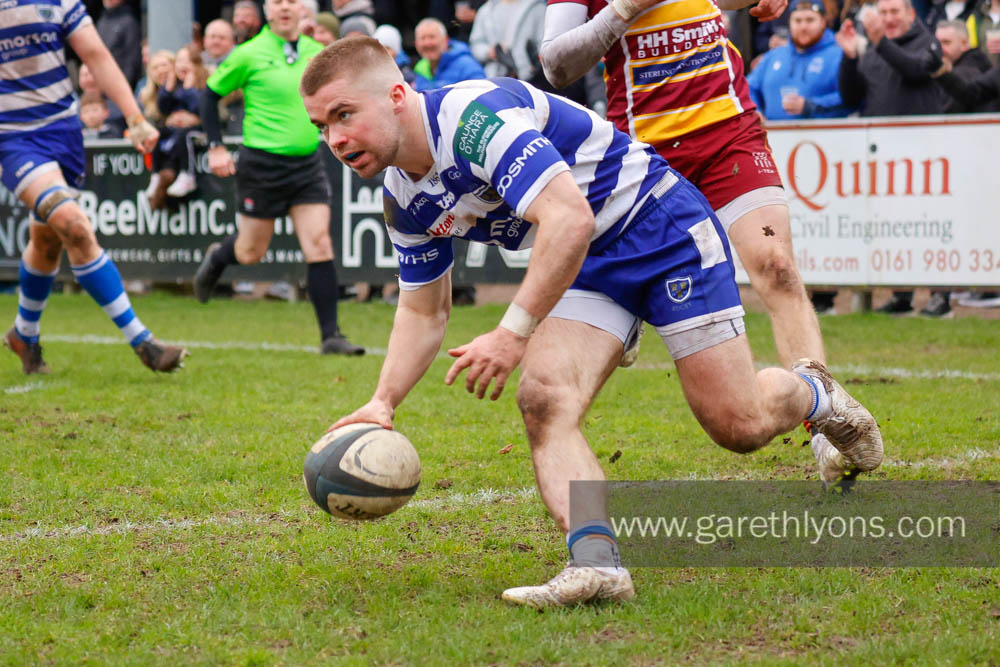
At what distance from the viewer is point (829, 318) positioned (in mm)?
11211

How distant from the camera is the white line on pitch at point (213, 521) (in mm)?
4496

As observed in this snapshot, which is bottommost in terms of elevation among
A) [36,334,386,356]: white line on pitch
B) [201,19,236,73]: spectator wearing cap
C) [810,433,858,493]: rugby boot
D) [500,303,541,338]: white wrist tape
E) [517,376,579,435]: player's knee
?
[36,334,386,356]: white line on pitch

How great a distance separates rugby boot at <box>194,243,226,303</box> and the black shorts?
24.2 inches

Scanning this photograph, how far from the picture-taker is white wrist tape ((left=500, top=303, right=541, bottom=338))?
338 cm

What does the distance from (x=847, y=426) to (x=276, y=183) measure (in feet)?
20.2

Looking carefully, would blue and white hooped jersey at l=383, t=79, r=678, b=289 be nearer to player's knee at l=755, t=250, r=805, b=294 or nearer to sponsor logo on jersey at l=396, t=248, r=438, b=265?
sponsor logo on jersey at l=396, t=248, r=438, b=265

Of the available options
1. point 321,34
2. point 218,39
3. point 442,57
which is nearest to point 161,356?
point 442,57

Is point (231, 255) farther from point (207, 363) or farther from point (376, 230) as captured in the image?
point (376, 230)

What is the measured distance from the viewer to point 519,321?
3.39 metres

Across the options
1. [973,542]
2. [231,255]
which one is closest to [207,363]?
[231,255]

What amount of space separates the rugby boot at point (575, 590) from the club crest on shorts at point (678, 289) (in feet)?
2.69

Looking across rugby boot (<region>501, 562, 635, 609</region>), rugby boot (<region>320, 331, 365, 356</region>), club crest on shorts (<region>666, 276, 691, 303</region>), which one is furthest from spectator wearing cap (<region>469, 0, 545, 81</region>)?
rugby boot (<region>501, 562, 635, 609</region>)

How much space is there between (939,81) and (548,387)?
8.75 meters

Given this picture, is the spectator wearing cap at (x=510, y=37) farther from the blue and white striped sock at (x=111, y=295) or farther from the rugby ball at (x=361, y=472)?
the rugby ball at (x=361, y=472)
